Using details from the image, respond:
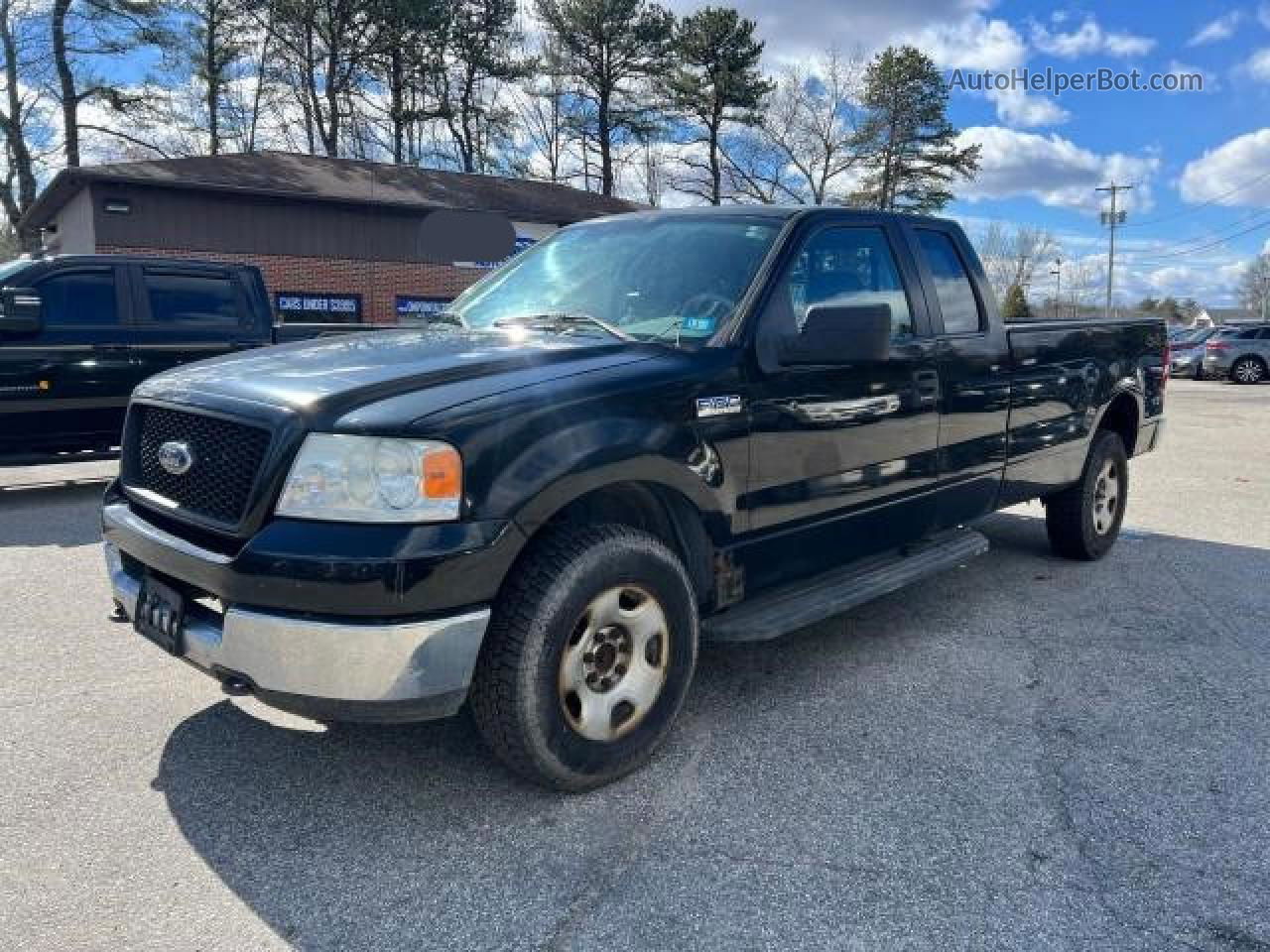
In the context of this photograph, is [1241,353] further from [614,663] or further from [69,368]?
[614,663]

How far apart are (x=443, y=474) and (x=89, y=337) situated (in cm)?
667

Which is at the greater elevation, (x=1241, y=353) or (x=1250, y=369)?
(x=1241, y=353)

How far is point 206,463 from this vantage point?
2885 mm

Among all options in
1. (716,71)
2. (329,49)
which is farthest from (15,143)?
(716,71)

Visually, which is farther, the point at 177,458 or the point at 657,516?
the point at 657,516

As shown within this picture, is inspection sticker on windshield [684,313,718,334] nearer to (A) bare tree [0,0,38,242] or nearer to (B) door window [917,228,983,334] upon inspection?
(B) door window [917,228,983,334]

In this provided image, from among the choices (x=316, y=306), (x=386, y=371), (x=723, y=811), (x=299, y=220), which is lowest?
(x=723, y=811)

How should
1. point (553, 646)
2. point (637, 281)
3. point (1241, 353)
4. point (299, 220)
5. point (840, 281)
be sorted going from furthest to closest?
point (1241, 353), point (299, 220), point (840, 281), point (637, 281), point (553, 646)

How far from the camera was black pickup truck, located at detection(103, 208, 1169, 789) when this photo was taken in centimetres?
259

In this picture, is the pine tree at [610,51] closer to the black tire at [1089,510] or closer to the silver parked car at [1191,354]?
the silver parked car at [1191,354]

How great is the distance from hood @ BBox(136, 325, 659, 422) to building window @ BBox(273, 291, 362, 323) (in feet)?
64.6

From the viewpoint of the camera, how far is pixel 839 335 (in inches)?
133

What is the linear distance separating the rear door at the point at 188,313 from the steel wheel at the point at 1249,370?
1048 inches

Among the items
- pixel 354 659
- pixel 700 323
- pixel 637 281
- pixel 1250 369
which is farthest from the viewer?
pixel 1250 369
